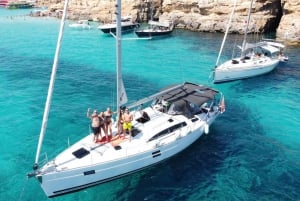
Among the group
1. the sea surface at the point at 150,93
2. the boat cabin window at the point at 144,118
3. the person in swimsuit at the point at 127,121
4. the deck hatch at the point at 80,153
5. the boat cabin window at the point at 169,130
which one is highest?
the person in swimsuit at the point at 127,121

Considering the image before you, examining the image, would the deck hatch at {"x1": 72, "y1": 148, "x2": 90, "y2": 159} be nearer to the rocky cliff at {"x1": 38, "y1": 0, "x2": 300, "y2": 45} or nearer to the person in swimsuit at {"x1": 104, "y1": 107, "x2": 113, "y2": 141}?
the person in swimsuit at {"x1": 104, "y1": 107, "x2": 113, "y2": 141}

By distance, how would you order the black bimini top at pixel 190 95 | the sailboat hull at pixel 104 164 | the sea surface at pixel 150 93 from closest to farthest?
the sailboat hull at pixel 104 164, the sea surface at pixel 150 93, the black bimini top at pixel 190 95

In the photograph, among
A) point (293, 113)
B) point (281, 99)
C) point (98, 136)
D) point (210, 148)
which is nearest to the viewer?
point (98, 136)

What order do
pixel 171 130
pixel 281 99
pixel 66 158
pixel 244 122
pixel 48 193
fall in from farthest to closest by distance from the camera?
pixel 281 99
pixel 244 122
pixel 171 130
pixel 66 158
pixel 48 193

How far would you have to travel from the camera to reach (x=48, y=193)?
19875 mm

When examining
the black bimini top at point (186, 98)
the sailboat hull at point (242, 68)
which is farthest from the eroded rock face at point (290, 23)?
the black bimini top at point (186, 98)

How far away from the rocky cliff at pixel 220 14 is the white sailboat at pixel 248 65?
1652 cm

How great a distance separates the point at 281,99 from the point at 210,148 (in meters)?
15.4

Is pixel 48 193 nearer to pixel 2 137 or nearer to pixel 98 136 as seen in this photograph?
pixel 98 136

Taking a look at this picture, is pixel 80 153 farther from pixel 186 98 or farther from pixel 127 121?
pixel 186 98

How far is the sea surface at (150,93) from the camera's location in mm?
22562

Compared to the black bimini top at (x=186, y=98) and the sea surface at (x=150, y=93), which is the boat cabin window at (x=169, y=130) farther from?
the sea surface at (x=150, y=93)

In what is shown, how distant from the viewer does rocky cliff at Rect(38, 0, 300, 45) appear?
6469 cm

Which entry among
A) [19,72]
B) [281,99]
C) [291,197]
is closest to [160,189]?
[291,197]
